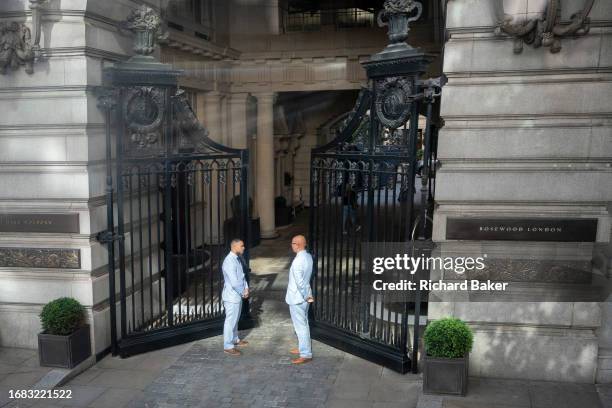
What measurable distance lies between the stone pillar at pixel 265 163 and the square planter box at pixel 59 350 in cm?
973

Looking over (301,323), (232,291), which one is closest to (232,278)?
(232,291)

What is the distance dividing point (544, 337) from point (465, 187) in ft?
7.04

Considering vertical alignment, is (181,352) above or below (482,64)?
below

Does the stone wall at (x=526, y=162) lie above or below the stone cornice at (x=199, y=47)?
below

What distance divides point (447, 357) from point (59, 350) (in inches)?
196

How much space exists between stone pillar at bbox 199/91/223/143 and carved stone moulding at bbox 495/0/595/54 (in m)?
9.69

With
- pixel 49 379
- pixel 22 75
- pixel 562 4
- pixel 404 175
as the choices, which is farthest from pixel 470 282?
pixel 22 75

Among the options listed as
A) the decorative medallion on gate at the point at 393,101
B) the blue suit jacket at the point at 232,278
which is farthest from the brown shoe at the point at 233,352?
the decorative medallion on gate at the point at 393,101

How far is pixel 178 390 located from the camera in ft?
24.3

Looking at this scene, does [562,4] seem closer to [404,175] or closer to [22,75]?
[404,175]

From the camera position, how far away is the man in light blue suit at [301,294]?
8078mm

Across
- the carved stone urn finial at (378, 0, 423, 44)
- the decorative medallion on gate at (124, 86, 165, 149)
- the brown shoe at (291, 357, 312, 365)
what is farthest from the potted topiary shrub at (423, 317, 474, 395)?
the decorative medallion on gate at (124, 86, 165, 149)

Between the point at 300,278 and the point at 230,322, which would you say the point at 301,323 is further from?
the point at 230,322

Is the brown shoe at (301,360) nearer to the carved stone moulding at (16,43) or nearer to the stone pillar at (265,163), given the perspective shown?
the carved stone moulding at (16,43)
